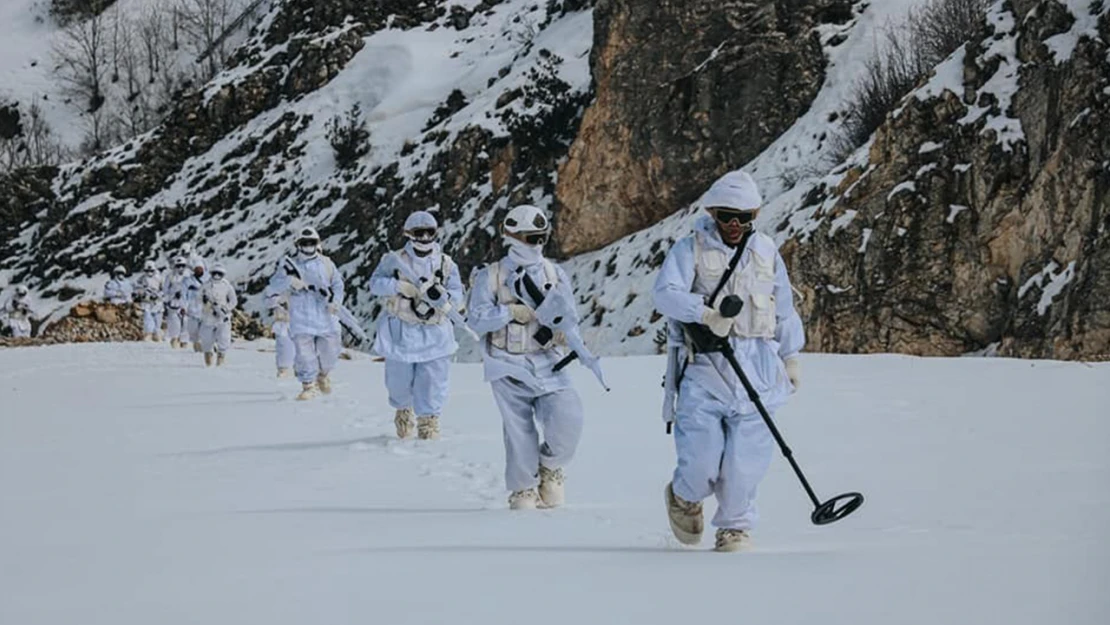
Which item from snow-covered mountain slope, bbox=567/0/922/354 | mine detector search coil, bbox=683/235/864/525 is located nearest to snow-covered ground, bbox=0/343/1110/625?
mine detector search coil, bbox=683/235/864/525

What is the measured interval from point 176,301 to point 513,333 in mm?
21209

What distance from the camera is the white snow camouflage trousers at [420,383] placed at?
10.1 meters

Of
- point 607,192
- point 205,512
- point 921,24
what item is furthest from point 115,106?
point 205,512

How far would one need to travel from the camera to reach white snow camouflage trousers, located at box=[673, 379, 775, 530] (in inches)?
208

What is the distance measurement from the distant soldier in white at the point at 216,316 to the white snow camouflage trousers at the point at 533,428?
46.7ft

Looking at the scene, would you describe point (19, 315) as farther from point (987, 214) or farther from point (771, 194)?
point (987, 214)

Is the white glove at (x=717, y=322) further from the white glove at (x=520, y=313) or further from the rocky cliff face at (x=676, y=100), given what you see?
the rocky cliff face at (x=676, y=100)

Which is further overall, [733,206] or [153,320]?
[153,320]

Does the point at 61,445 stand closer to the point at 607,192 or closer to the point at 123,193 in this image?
the point at 607,192

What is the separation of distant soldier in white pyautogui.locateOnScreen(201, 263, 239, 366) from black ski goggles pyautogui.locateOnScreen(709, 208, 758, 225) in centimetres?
1610

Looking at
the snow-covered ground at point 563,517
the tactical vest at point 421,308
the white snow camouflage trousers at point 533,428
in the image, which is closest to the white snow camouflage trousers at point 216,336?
the snow-covered ground at point 563,517

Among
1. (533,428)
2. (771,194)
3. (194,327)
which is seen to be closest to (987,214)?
(771,194)

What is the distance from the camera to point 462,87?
4362cm

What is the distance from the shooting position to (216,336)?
20.6 m
